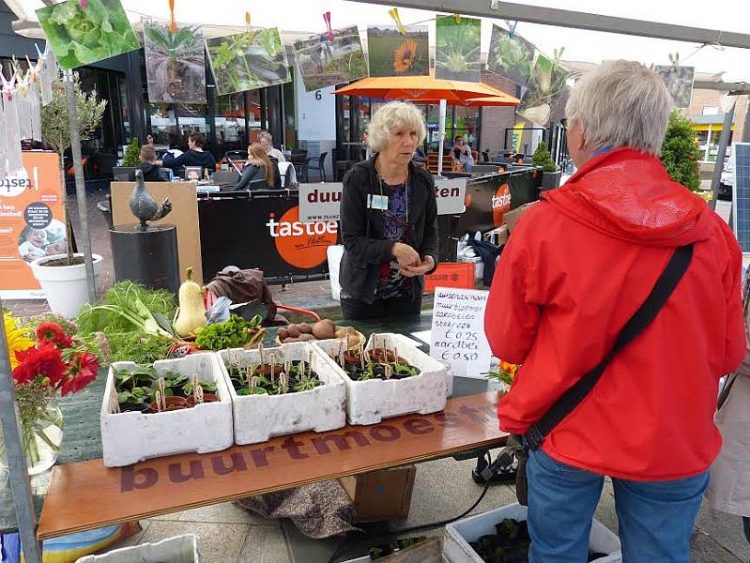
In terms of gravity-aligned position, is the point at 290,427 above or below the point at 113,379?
below

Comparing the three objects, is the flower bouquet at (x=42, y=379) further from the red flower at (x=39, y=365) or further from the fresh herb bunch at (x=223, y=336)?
the fresh herb bunch at (x=223, y=336)

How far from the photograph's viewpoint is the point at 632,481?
1401 mm

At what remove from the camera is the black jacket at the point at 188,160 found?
34.9 ft

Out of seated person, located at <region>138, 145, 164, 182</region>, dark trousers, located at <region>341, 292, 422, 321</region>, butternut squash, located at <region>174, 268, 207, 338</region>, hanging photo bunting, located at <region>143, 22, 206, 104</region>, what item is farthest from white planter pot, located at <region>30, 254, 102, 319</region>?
seated person, located at <region>138, 145, 164, 182</region>

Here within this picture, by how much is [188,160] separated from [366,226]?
29.6 feet

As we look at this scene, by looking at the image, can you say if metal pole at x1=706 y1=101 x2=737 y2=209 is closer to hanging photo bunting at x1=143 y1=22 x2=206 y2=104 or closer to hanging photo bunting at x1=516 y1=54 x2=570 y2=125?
hanging photo bunting at x1=516 y1=54 x2=570 y2=125

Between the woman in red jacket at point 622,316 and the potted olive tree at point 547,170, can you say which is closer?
the woman in red jacket at point 622,316

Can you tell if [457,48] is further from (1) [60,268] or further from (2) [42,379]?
(1) [60,268]

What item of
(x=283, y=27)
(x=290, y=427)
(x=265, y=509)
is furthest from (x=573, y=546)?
Result: (x=283, y=27)

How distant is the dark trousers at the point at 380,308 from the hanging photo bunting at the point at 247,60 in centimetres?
139

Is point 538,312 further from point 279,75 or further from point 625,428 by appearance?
point 279,75

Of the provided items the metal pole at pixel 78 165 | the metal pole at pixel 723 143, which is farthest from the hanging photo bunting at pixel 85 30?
the metal pole at pixel 723 143

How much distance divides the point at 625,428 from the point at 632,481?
225mm

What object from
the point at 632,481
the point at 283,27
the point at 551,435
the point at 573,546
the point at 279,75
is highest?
the point at 283,27
